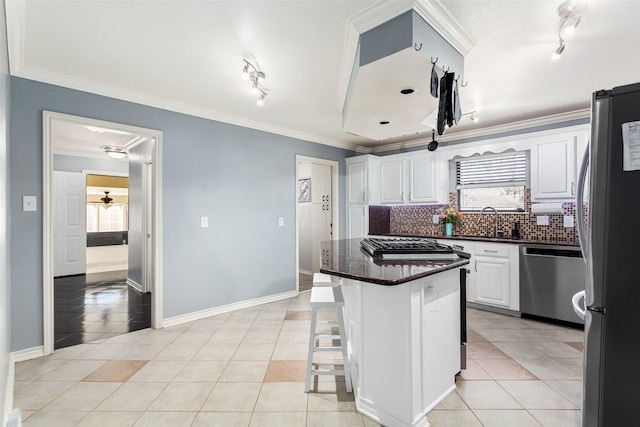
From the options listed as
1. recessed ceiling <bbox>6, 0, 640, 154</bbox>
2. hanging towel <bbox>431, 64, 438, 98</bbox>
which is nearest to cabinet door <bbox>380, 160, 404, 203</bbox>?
recessed ceiling <bbox>6, 0, 640, 154</bbox>

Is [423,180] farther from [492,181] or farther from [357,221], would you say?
[357,221]

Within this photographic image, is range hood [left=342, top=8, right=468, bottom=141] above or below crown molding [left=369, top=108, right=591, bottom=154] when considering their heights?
below

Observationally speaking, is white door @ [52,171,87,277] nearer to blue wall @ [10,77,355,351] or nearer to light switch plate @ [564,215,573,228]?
blue wall @ [10,77,355,351]

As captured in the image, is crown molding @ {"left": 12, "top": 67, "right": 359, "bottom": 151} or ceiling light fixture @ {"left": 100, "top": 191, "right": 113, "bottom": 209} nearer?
crown molding @ {"left": 12, "top": 67, "right": 359, "bottom": 151}

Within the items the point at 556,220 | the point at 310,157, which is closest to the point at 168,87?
the point at 310,157

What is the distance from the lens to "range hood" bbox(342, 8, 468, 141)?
176 cm

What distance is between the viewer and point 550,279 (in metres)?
3.32

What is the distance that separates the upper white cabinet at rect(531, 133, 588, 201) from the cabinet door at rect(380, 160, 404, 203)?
5.82ft

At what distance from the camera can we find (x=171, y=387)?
2.13 meters

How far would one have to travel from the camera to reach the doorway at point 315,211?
5.27 m

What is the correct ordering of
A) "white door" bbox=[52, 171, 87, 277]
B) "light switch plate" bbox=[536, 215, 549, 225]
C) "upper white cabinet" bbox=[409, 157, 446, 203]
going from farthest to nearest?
1. "white door" bbox=[52, 171, 87, 277]
2. "upper white cabinet" bbox=[409, 157, 446, 203]
3. "light switch plate" bbox=[536, 215, 549, 225]

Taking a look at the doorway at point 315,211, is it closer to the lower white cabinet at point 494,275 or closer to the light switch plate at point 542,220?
the lower white cabinet at point 494,275

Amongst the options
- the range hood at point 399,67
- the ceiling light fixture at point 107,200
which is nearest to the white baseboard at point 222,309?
the range hood at point 399,67

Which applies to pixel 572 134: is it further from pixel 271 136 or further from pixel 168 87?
pixel 168 87
